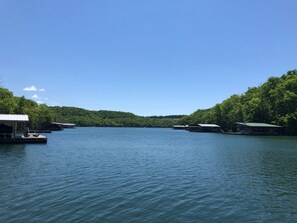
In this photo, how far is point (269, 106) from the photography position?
407 ft

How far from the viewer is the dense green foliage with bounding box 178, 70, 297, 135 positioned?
370 ft

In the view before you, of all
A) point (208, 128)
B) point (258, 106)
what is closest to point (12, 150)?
point (258, 106)

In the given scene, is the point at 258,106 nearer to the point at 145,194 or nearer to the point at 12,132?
the point at 12,132

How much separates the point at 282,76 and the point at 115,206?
13332 cm

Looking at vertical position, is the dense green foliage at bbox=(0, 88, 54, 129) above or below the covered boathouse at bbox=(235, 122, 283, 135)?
above

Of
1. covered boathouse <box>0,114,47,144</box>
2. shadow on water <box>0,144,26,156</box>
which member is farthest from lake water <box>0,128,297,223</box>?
covered boathouse <box>0,114,47,144</box>

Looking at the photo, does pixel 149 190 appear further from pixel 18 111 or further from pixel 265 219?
pixel 18 111

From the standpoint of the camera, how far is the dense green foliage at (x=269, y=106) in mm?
112688

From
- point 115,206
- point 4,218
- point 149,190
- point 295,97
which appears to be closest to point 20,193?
point 4,218

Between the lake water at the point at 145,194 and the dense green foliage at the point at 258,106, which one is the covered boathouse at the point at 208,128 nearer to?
the dense green foliage at the point at 258,106

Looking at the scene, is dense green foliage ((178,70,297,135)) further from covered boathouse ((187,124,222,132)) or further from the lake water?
the lake water

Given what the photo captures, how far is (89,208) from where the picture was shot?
14820mm

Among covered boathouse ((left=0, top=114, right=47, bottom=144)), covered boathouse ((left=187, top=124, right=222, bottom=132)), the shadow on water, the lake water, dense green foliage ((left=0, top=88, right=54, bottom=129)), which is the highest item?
dense green foliage ((left=0, top=88, right=54, bottom=129))

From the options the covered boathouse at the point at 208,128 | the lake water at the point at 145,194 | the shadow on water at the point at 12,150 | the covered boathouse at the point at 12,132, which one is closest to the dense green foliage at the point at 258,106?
the covered boathouse at the point at 208,128
